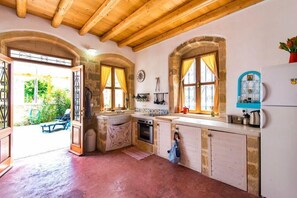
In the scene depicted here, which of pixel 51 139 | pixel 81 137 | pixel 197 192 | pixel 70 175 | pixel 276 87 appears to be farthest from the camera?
pixel 51 139

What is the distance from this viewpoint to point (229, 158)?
7.34 ft

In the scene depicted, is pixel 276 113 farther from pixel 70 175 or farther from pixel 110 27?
pixel 110 27

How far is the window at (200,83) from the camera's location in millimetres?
3251

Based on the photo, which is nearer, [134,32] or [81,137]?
[81,137]

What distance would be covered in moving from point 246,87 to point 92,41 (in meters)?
3.66

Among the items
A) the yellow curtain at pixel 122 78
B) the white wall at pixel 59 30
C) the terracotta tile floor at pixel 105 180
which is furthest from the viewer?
the yellow curtain at pixel 122 78

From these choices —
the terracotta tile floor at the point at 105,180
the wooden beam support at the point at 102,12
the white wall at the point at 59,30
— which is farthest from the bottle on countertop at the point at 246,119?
the white wall at the point at 59,30

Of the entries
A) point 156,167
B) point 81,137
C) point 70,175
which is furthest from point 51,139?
point 156,167

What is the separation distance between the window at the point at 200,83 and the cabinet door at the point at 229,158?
1020mm

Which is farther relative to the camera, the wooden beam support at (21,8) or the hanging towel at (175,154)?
the hanging towel at (175,154)

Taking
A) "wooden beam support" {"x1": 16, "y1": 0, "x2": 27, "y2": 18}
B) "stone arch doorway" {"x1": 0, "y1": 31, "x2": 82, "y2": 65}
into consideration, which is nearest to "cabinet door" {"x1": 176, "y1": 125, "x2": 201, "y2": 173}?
"stone arch doorway" {"x1": 0, "y1": 31, "x2": 82, "y2": 65}

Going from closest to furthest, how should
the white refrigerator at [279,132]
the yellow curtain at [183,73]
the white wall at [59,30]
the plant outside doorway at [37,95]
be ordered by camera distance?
the white refrigerator at [279,132] → the white wall at [59,30] → the yellow curtain at [183,73] → the plant outside doorway at [37,95]

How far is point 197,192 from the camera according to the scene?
2.08 meters

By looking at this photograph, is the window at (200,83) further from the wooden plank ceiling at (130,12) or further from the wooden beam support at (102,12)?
the wooden beam support at (102,12)
